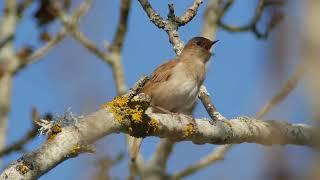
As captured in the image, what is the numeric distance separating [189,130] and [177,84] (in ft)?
6.11

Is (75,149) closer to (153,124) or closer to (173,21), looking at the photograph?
(153,124)

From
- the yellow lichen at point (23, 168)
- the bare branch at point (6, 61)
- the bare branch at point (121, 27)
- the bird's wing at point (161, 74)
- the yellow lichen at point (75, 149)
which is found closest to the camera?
the yellow lichen at point (23, 168)

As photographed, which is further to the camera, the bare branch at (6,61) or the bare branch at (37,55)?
the bare branch at (6,61)

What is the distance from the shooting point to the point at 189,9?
15.1 feet

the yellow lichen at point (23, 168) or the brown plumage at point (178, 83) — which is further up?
the brown plumage at point (178, 83)

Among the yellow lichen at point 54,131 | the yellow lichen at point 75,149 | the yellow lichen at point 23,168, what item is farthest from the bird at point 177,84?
the yellow lichen at point 23,168

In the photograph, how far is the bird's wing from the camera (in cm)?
537

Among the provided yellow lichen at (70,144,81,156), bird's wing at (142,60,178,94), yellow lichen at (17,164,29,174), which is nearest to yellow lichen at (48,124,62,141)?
yellow lichen at (70,144,81,156)

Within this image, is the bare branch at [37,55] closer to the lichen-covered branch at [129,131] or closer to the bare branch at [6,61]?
the bare branch at [6,61]

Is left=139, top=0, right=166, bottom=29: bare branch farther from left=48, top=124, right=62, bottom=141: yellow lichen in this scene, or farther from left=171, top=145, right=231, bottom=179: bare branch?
left=171, top=145, right=231, bottom=179: bare branch

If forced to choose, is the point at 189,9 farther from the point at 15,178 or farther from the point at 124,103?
the point at 15,178

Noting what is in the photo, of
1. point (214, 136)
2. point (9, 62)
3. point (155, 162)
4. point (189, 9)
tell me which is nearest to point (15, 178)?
point (214, 136)

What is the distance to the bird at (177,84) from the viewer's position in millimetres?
5055

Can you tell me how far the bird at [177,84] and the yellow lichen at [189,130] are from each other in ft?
3.74
